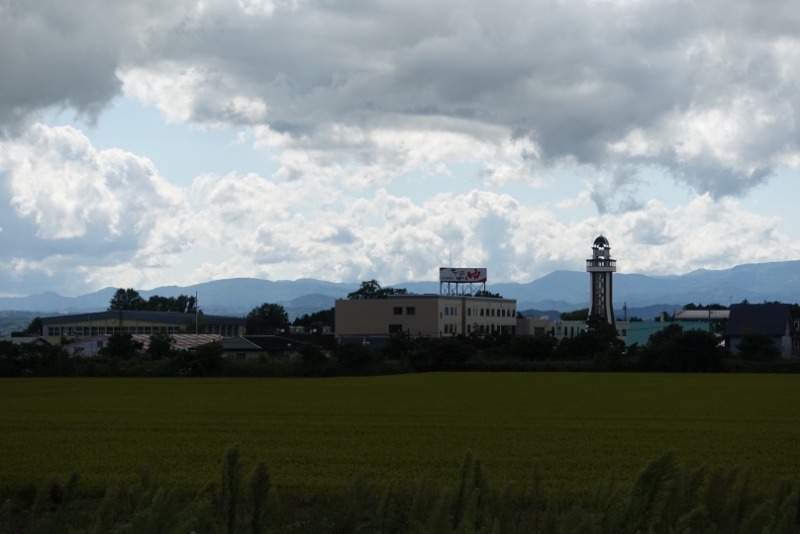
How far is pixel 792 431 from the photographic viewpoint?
1241 inches

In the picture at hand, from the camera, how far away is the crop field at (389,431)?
2094 centimetres

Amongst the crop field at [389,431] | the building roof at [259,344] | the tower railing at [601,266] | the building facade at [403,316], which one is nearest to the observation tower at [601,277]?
the tower railing at [601,266]

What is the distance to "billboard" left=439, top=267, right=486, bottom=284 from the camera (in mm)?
141125

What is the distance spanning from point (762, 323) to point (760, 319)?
1.86ft

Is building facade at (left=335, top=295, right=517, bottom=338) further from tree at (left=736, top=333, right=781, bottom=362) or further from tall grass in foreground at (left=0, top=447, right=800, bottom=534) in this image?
tall grass in foreground at (left=0, top=447, right=800, bottom=534)

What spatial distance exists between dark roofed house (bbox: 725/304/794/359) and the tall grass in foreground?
127799 millimetres

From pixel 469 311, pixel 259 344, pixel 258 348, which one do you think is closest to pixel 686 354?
pixel 258 348

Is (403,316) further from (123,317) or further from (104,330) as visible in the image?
(104,330)

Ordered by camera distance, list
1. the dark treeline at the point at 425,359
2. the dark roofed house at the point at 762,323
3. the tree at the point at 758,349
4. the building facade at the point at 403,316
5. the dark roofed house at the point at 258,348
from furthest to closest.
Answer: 1. the dark roofed house at the point at 762,323
2. the building facade at the point at 403,316
3. the dark roofed house at the point at 258,348
4. the tree at the point at 758,349
5. the dark treeline at the point at 425,359

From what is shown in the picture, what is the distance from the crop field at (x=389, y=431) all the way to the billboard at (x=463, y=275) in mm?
81575

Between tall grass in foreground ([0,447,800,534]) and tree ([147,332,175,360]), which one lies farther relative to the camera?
tree ([147,332,175,360])

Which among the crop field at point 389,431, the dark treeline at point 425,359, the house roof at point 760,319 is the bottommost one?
the crop field at point 389,431

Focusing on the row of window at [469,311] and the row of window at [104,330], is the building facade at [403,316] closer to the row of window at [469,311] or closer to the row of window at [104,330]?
the row of window at [469,311]

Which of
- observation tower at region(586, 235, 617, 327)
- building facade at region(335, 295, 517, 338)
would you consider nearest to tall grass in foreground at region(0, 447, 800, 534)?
building facade at region(335, 295, 517, 338)
